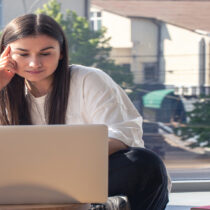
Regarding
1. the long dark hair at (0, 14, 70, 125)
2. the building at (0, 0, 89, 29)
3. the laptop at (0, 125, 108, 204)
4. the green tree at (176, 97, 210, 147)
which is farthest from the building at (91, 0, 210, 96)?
the laptop at (0, 125, 108, 204)

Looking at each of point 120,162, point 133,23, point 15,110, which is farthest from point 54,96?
point 133,23

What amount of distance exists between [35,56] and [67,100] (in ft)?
0.58

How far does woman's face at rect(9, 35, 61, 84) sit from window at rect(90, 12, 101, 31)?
247 cm

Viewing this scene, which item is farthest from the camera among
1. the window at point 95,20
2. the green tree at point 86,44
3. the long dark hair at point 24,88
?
the window at point 95,20

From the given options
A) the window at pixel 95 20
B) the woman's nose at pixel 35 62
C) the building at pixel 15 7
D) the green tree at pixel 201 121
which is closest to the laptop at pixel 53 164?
the woman's nose at pixel 35 62

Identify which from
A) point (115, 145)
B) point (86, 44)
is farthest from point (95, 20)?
point (115, 145)

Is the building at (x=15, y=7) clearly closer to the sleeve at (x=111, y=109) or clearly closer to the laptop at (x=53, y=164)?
the sleeve at (x=111, y=109)

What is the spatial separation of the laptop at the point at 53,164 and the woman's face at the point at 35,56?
49 centimetres

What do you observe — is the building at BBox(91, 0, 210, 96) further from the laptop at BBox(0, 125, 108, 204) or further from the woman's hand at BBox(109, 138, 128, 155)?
the laptop at BBox(0, 125, 108, 204)

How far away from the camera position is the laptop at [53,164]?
1160 mm

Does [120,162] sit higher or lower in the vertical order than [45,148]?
lower

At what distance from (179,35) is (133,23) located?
1.24 feet

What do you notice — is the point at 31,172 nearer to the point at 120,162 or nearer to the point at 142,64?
the point at 120,162

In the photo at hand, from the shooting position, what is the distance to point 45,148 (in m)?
1.17
